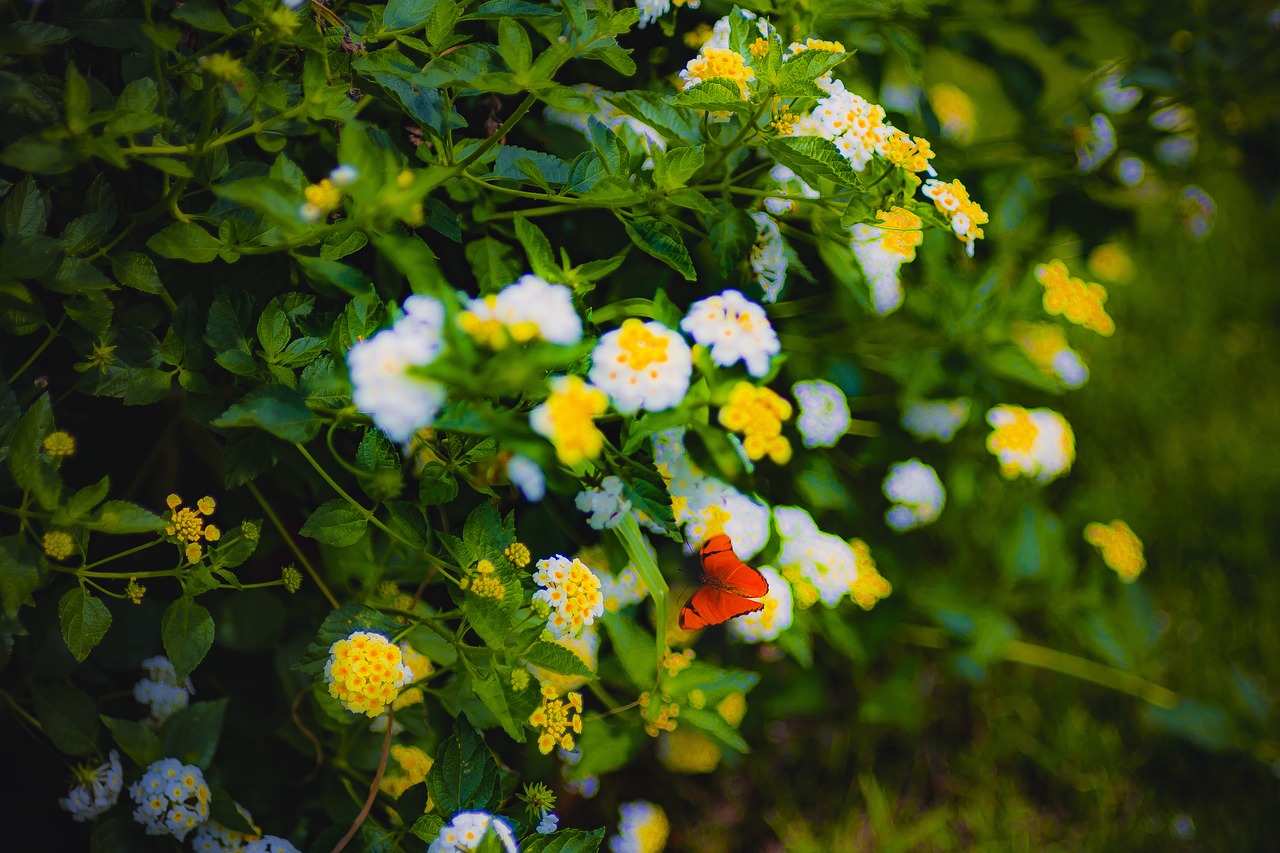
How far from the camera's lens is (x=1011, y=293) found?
4.56 ft

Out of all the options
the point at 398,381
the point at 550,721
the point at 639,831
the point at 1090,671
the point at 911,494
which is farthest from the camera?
the point at 1090,671

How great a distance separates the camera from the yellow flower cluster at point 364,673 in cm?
77

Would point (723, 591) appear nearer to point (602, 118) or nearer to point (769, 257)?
point (769, 257)

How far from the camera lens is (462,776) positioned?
2.65ft

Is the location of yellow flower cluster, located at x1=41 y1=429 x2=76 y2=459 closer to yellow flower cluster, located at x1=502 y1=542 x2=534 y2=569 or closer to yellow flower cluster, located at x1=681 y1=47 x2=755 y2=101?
yellow flower cluster, located at x1=502 y1=542 x2=534 y2=569

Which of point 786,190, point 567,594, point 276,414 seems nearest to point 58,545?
point 276,414

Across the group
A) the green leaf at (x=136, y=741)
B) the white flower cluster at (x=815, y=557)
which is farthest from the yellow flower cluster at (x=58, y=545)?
the white flower cluster at (x=815, y=557)

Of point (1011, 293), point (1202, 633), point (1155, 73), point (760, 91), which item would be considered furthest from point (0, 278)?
point (1202, 633)

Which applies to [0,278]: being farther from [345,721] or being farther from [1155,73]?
[1155,73]

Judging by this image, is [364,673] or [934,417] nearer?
[364,673]

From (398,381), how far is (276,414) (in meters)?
0.17

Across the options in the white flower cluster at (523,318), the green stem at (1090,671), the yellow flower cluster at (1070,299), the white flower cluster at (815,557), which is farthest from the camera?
the green stem at (1090,671)

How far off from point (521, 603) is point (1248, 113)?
1.71 metres

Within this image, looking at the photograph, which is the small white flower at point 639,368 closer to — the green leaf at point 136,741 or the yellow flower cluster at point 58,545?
the yellow flower cluster at point 58,545
